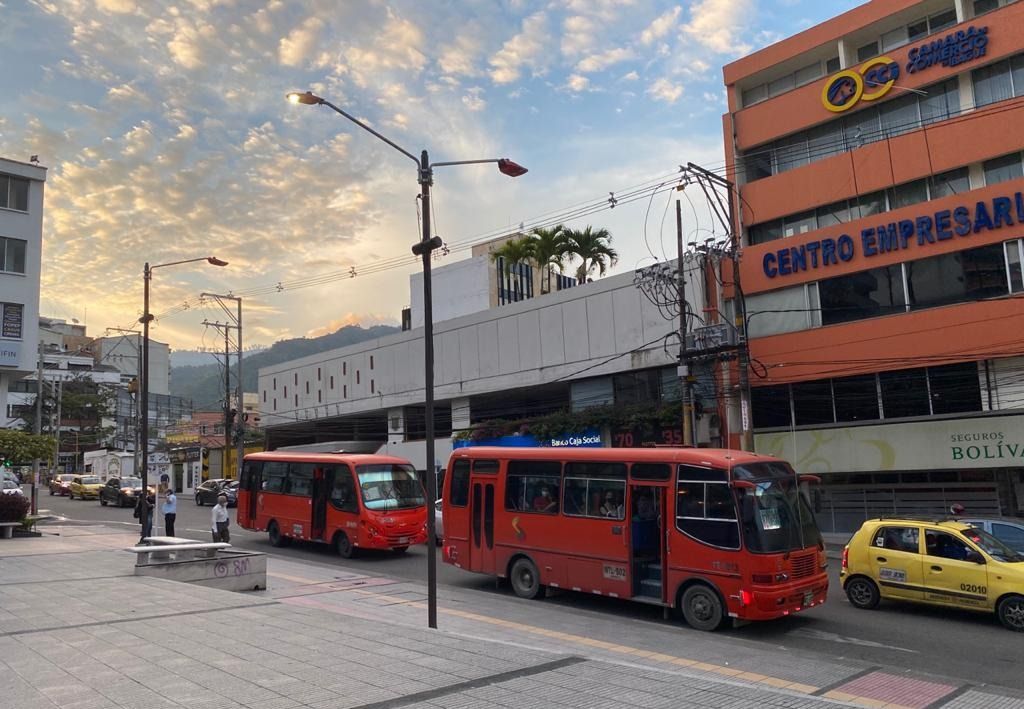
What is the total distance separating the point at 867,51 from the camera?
27.3m

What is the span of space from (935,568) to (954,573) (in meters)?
0.31

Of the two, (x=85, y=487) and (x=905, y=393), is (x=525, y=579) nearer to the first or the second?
(x=905, y=393)

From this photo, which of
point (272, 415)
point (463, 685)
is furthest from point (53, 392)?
point (463, 685)

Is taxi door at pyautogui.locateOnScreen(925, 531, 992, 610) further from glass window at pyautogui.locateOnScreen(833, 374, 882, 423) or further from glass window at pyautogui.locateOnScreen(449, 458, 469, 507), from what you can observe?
glass window at pyautogui.locateOnScreen(833, 374, 882, 423)

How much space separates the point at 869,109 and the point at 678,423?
41.3ft

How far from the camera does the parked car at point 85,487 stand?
163ft

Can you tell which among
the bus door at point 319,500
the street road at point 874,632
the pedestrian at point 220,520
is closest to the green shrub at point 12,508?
the pedestrian at point 220,520

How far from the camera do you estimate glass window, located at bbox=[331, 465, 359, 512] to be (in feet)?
67.6

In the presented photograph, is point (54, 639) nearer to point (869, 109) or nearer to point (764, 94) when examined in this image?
point (869, 109)

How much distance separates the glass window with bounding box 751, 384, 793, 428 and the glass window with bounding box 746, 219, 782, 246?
5527 mm

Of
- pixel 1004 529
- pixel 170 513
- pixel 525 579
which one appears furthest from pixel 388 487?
pixel 1004 529

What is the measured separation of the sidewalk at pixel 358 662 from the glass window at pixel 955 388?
15495 millimetres

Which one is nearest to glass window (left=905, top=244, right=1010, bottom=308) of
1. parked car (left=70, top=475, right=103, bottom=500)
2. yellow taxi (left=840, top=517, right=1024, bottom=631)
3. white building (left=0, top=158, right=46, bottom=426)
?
yellow taxi (left=840, top=517, right=1024, bottom=631)

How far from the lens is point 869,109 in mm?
26281
